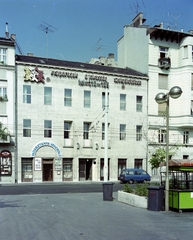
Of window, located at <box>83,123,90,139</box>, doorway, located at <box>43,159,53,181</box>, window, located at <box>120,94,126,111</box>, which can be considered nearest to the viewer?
doorway, located at <box>43,159,53,181</box>

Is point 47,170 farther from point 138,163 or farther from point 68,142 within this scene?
point 138,163

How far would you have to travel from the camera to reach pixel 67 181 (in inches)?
1291

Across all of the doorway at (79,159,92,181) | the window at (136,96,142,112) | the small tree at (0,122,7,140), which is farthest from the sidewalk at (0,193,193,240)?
the window at (136,96,142,112)

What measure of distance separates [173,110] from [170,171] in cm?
2638

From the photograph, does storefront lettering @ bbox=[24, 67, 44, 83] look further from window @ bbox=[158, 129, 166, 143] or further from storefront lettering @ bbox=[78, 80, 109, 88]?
window @ bbox=[158, 129, 166, 143]

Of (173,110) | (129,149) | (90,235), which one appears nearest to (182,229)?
(90,235)

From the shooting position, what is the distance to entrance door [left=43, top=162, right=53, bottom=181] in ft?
106

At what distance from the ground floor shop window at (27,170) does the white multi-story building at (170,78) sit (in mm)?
14153

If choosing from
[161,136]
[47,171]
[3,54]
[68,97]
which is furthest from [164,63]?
[47,171]

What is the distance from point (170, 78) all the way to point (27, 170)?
2057cm

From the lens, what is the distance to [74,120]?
110ft

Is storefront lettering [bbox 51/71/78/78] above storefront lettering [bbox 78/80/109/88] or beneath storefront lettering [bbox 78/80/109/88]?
above

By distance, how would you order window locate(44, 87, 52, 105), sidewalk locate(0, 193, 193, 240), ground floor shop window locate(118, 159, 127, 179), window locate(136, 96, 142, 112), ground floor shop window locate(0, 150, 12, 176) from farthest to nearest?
window locate(136, 96, 142, 112) < ground floor shop window locate(118, 159, 127, 179) < window locate(44, 87, 52, 105) < ground floor shop window locate(0, 150, 12, 176) < sidewalk locate(0, 193, 193, 240)

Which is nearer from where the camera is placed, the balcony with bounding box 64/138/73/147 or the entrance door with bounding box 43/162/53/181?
the entrance door with bounding box 43/162/53/181
